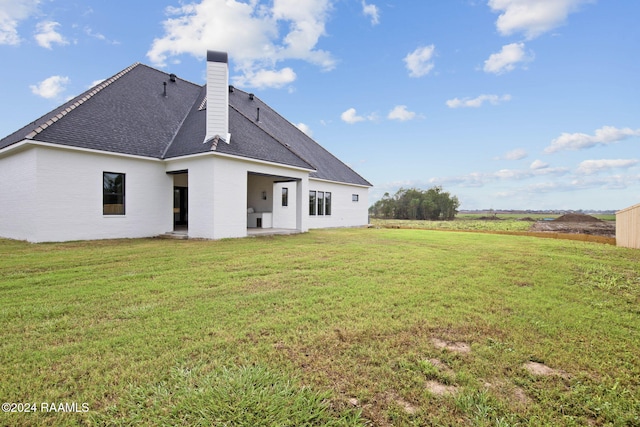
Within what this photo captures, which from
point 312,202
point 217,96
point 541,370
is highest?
point 217,96

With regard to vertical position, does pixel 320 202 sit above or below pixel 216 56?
below

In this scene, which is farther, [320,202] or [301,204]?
[320,202]

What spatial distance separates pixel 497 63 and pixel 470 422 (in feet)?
58.2

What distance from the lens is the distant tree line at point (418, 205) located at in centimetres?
4372

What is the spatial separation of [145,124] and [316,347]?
1404cm

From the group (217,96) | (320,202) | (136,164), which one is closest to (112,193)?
(136,164)

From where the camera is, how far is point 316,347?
2.97 metres

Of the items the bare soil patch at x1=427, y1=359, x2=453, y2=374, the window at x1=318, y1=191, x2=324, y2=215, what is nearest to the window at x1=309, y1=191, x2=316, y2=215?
the window at x1=318, y1=191, x2=324, y2=215

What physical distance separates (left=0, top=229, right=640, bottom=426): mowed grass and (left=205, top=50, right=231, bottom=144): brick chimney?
7.57m

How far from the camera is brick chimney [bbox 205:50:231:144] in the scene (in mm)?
12281

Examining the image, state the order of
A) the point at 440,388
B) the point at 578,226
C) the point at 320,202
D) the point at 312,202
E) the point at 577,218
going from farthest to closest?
the point at 577,218, the point at 578,226, the point at 320,202, the point at 312,202, the point at 440,388

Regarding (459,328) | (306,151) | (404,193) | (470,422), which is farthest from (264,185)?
(404,193)

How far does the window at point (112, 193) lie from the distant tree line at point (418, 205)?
122 ft

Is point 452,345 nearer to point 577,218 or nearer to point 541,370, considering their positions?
point 541,370
